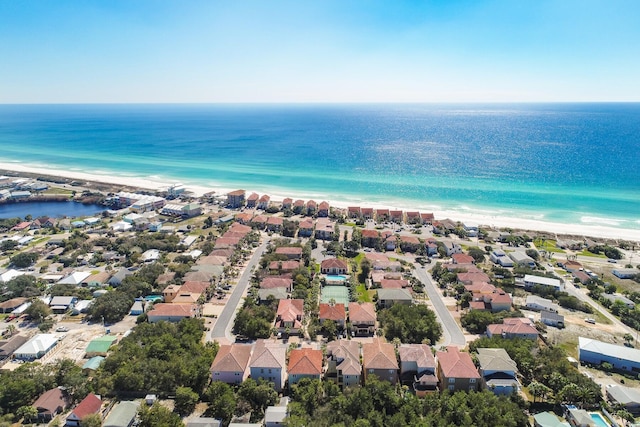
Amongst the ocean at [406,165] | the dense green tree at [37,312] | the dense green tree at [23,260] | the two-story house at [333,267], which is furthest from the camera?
the ocean at [406,165]

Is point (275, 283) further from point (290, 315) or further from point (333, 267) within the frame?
point (333, 267)

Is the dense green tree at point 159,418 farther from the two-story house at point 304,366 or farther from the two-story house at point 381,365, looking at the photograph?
the two-story house at point 381,365

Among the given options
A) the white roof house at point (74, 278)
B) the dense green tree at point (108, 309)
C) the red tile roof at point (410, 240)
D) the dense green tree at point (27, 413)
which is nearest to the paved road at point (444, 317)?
the red tile roof at point (410, 240)

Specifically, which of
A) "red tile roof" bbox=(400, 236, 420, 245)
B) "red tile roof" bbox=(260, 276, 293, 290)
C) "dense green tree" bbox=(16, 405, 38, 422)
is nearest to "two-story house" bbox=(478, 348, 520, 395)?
"red tile roof" bbox=(260, 276, 293, 290)

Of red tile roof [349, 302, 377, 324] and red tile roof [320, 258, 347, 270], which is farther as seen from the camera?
red tile roof [320, 258, 347, 270]

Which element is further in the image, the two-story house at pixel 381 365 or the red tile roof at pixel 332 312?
the red tile roof at pixel 332 312

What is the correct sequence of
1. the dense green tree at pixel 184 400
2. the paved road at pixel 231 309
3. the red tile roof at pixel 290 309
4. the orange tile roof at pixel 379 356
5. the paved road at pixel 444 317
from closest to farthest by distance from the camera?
1. the dense green tree at pixel 184 400
2. the orange tile roof at pixel 379 356
3. the paved road at pixel 444 317
4. the paved road at pixel 231 309
5. the red tile roof at pixel 290 309

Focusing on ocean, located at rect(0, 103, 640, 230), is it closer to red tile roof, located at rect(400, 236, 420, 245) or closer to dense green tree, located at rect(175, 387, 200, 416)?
red tile roof, located at rect(400, 236, 420, 245)
